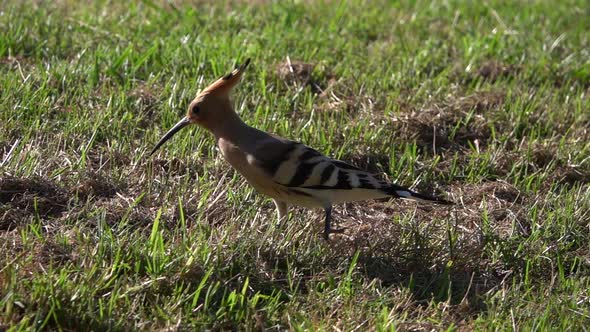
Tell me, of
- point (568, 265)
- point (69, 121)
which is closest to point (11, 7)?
point (69, 121)

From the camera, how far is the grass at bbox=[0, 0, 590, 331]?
130 inches

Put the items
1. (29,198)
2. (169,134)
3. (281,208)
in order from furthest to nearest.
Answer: (169,134), (281,208), (29,198)

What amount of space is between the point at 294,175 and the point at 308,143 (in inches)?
31.6

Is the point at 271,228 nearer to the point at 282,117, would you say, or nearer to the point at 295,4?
the point at 282,117

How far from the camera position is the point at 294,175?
3842 mm

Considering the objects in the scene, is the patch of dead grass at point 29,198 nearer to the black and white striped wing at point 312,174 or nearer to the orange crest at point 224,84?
the orange crest at point 224,84

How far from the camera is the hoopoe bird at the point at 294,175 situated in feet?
12.6

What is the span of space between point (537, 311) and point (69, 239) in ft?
5.30

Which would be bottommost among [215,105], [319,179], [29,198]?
[29,198]

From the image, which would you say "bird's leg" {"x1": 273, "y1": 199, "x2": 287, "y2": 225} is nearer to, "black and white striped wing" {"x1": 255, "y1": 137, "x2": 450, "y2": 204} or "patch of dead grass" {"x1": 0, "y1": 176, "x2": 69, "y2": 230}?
"black and white striped wing" {"x1": 255, "y1": 137, "x2": 450, "y2": 204}

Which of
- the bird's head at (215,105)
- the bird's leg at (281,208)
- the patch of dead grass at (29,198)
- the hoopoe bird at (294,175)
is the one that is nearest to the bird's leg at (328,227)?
the hoopoe bird at (294,175)

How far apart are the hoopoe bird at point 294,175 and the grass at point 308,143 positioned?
0.12 metres

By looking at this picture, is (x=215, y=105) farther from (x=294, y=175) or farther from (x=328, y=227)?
(x=328, y=227)

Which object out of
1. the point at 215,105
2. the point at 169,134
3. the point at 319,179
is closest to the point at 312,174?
the point at 319,179
